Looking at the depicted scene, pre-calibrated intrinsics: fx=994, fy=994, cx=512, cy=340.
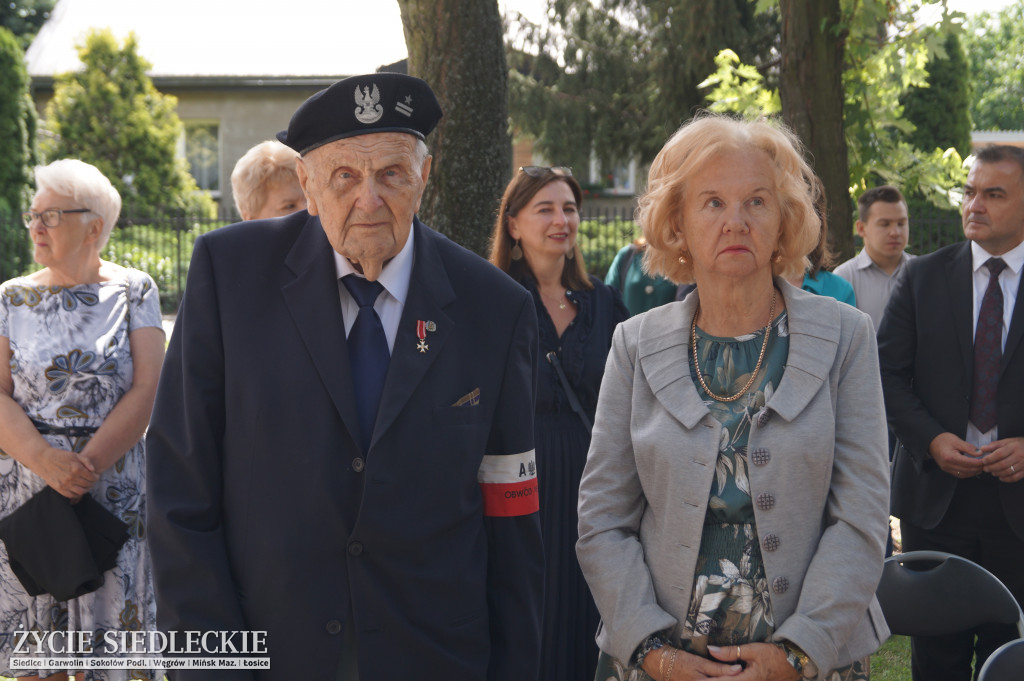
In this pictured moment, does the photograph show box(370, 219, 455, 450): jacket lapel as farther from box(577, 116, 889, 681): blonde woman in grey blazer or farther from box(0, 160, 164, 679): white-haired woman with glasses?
box(0, 160, 164, 679): white-haired woman with glasses

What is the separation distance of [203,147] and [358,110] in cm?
2550

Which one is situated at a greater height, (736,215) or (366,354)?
(736,215)

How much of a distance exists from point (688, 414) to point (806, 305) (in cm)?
43

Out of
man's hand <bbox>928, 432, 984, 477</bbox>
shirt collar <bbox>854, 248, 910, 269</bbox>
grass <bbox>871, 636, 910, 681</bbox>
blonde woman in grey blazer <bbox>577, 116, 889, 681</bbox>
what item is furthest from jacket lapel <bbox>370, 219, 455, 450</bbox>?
shirt collar <bbox>854, 248, 910, 269</bbox>

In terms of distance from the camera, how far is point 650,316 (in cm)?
271

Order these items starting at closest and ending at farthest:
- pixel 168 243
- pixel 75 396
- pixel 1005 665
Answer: pixel 1005 665 < pixel 75 396 < pixel 168 243

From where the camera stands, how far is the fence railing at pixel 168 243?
17875 millimetres

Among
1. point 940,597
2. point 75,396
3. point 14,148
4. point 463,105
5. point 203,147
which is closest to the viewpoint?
point 940,597

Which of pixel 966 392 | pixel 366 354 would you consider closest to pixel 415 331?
pixel 366 354

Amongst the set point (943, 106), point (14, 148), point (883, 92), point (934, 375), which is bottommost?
point (934, 375)

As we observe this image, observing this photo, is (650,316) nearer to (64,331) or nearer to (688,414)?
(688,414)

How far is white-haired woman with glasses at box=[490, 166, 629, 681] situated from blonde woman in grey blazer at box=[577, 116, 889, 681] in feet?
4.97

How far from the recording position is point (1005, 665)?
8.70ft

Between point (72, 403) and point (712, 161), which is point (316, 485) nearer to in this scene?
point (712, 161)
